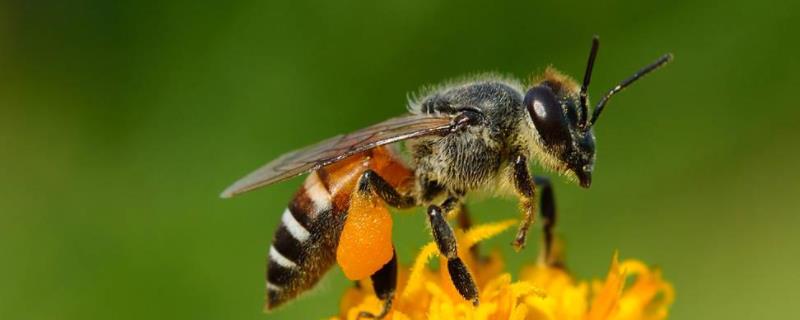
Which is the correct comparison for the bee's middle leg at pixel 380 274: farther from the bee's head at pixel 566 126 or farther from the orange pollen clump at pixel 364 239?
the bee's head at pixel 566 126

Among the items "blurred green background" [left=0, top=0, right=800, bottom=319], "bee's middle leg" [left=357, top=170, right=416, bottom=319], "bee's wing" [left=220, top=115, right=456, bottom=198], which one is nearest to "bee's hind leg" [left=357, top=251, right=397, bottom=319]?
"bee's middle leg" [left=357, top=170, right=416, bottom=319]

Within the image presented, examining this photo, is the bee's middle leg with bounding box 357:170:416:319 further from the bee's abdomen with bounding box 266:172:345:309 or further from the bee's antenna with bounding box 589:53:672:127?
the bee's antenna with bounding box 589:53:672:127

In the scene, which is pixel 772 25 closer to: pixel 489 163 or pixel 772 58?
pixel 772 58

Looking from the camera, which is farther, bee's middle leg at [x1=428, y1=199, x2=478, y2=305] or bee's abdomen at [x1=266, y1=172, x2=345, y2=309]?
bee's abdomen at [x1=266, y1=172, x2=345, y2=309]

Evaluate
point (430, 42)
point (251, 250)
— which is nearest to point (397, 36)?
point (430, 42)

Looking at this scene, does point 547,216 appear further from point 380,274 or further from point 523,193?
point 380,274
